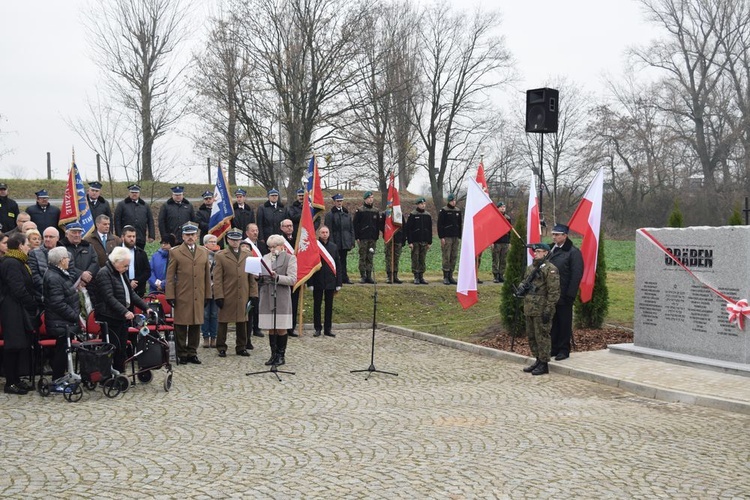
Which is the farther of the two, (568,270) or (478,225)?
(478,225)

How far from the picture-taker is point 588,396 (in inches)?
413

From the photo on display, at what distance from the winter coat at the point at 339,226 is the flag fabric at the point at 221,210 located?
2.94 metres

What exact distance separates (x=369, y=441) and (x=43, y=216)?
10357mm

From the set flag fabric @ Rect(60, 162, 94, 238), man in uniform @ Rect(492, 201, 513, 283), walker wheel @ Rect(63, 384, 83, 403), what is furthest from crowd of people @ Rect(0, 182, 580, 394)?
man in uniform @ Rect(492, 201, 513, 283)

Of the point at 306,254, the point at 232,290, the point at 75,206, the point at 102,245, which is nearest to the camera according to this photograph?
the point at 232,290

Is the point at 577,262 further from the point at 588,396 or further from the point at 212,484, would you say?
the point at 212,484

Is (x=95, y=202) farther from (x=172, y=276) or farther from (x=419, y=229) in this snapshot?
(x=419, y=229)

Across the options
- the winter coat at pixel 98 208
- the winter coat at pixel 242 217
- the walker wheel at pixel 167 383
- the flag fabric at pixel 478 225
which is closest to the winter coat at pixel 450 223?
the winter coat at pixel 242 217

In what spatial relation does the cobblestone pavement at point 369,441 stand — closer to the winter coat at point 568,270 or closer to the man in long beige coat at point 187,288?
the man in long beige coat at point 187,288

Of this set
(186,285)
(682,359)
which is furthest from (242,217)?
(682,359)

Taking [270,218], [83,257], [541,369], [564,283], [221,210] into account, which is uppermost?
[221,210]

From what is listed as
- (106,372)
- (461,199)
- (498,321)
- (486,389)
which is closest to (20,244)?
(106,372)

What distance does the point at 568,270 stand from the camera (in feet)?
42.5

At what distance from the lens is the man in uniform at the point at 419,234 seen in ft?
69.4
